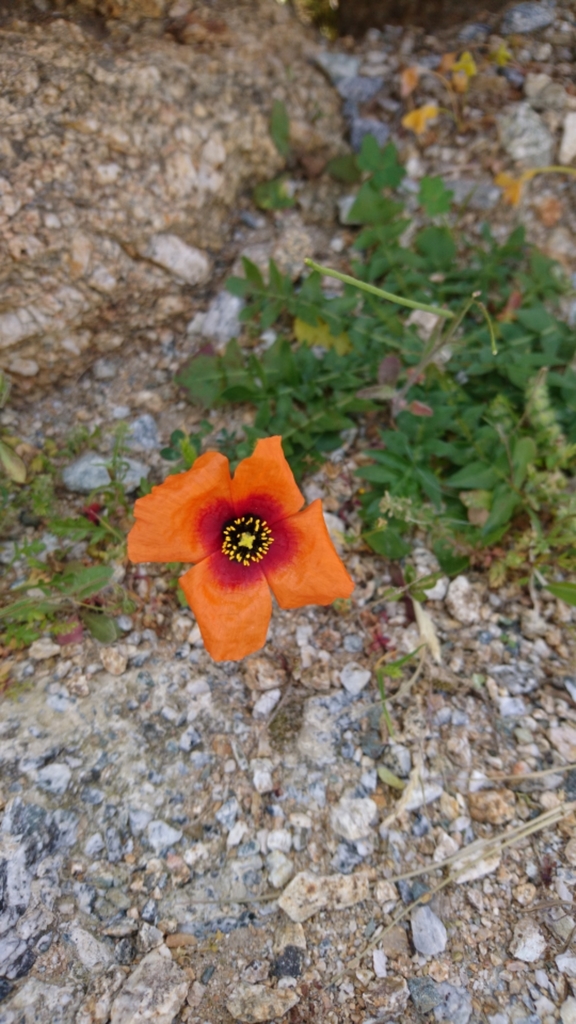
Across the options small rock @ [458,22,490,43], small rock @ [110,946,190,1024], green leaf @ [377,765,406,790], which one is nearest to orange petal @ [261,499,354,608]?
green leaf @ [377,765,406,790]

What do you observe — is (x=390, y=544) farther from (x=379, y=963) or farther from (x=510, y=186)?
(x=510, y=186)

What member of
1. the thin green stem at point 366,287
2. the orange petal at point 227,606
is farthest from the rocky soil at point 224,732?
the thin green stem at point 366,287

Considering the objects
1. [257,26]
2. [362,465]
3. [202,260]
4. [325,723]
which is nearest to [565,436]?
Answer: [362,465]

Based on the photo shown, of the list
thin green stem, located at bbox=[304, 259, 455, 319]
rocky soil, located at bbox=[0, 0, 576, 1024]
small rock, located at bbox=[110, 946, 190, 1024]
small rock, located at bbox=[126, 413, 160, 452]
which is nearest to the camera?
thin green stem, located at bbox=[304, 259, 455, 319]

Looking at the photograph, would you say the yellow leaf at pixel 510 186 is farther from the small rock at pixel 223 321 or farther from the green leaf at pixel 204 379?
the green leaf at pixel 204 379

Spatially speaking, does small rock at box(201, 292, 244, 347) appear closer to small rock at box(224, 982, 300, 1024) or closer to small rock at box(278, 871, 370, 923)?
small rock at box(278, 871, 370, 923)
